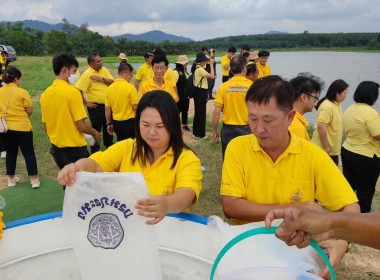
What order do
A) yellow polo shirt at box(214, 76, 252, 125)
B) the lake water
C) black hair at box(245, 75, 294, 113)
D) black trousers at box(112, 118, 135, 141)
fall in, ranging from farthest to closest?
the lake water, black trousers at box(112, 118, 135, 141), yellow polo shirt at box(214, 76, 252, 125), black hair at box(245, 75, 294, 113)

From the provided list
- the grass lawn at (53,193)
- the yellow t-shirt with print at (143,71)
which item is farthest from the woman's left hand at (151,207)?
the yellow t-shirt with print at (143,71)

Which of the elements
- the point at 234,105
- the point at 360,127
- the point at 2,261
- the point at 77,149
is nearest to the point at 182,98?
the point at 234,105

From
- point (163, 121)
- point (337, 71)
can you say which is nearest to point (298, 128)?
point (163, 121)

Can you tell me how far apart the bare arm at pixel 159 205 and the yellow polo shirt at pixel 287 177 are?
0.23 meters

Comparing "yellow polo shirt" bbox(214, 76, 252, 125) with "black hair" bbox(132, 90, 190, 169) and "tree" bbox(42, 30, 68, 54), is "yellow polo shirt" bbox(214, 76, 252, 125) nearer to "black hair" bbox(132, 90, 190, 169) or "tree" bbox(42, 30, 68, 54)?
"black hair" bbox(132, 90, 190, 169)

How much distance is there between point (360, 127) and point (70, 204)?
8.67 feet

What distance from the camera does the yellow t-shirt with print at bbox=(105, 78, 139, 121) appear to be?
399 cm

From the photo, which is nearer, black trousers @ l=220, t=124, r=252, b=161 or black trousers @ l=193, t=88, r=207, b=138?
black trousers @ l=220, t=124, r=252, b=161

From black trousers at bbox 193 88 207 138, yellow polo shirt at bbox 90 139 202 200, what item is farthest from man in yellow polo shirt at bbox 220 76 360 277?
black trousers at bbox 193 88 207 138

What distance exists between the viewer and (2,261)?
1.52m

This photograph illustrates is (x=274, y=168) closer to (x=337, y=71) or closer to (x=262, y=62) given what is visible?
(x=262, y=62)

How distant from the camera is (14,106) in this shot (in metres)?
3.74

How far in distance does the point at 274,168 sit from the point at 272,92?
13.7 inches

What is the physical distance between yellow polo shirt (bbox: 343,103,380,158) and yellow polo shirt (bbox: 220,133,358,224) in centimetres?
170
